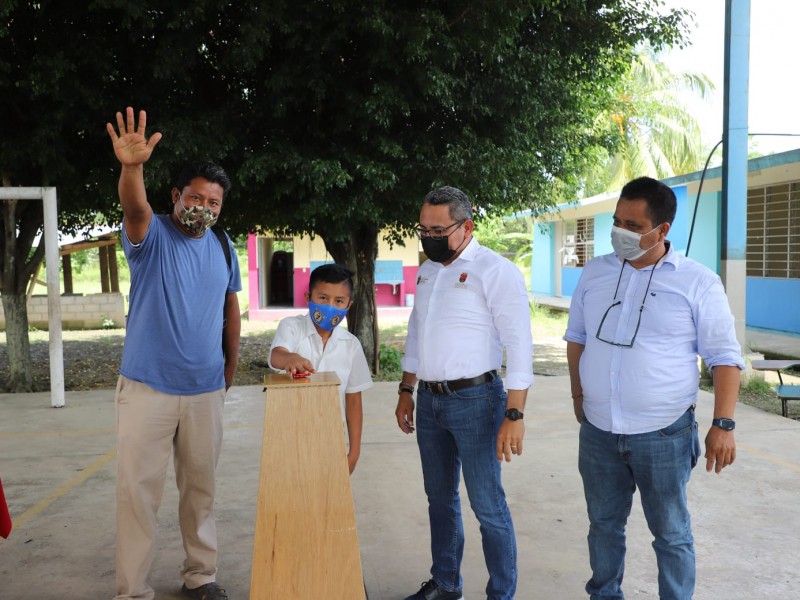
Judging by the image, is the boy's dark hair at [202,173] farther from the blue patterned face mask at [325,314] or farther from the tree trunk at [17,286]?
the tree trunk at [17,286]

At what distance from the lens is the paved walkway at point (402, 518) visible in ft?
11.1

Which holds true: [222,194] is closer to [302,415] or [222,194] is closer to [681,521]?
[302,415]

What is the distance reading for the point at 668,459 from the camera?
2.58m

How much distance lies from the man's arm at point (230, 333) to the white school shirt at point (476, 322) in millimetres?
888

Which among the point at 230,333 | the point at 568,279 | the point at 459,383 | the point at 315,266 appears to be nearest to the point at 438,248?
the point at 459,383

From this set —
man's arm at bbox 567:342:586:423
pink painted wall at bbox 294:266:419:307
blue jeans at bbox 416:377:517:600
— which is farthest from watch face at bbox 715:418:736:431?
pink painted wall at bbox 294:266:419:307

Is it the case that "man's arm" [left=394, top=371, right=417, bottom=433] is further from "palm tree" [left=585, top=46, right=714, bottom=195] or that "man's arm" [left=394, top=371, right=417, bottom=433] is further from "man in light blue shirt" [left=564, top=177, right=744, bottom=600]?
"palm tree" [left=585, top=46, right=714, bottom=195]

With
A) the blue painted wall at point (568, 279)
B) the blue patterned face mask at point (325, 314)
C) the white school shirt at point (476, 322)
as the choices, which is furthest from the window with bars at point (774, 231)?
the blue patterned face mask at point (325, 314)

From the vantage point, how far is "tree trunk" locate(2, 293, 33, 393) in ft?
29.0

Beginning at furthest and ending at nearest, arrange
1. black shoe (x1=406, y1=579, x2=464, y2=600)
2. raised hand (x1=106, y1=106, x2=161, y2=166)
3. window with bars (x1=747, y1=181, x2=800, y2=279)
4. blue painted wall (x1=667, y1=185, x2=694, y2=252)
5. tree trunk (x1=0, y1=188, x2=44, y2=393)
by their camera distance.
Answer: blue painted wall (x1=667, y1=185, x2=694, y2=252) → window with bars (x1=747, y1=181, x2=800, y2=279) → tree trunk (x1=0, y1=188, x2=44, y2=393) → black shoe (x1=406, y1=579, x2=464, y2=600) → raised hand (x1=106, y1=106, x2=161, y2=166)

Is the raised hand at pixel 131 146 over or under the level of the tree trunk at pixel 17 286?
over

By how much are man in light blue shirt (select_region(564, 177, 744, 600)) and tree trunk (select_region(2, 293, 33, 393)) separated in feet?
26.3

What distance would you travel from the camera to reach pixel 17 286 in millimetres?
8891

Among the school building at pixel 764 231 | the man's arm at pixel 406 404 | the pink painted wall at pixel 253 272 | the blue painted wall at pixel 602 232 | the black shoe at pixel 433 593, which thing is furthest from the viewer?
the blue painted wall at pixel 602 232
